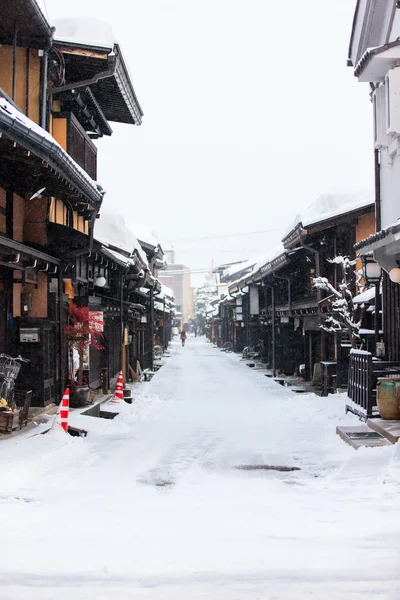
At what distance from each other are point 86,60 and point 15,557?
12911 mm

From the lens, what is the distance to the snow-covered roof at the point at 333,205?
65.1ft

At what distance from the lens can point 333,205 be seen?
845 inches

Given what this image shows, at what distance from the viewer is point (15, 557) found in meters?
4.88

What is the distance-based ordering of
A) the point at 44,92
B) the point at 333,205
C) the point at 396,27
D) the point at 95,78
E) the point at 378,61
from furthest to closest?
the point at 333,205 → the point at 95,78 → the point at 44,92 → the point at 396,27 → the point at 378,61

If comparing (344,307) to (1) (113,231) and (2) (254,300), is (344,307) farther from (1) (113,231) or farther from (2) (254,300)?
(2) (254,300)

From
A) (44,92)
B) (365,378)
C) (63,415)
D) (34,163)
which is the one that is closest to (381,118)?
(365,378)

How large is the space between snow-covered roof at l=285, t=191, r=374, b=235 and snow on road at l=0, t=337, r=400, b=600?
9841 mm

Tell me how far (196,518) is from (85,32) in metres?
13.0

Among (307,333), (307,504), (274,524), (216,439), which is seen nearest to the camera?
(274,524)

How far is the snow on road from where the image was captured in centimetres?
445

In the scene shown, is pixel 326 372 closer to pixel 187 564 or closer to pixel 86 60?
pixel 86 60

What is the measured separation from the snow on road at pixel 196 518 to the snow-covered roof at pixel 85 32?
30.3ft

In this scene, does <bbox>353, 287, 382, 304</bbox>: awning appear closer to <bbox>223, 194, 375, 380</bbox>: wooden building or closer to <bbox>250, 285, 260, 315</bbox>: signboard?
<bbox>223, 194, 375, 380</bbox>: wooden building

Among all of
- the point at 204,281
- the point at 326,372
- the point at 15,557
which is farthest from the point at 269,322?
the point at 204,281
